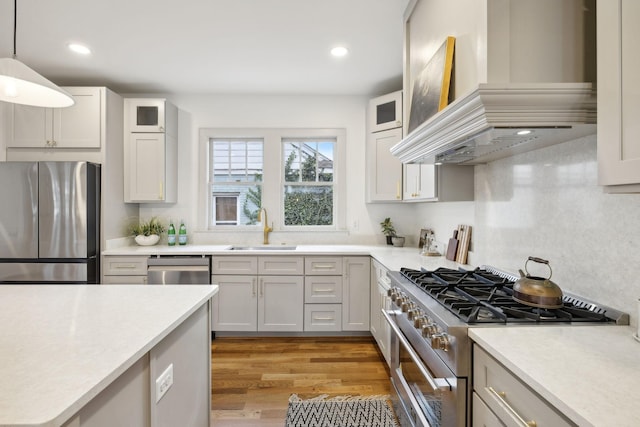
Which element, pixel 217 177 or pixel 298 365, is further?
pixel 217 177

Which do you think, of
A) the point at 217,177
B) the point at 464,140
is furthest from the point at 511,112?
the point at 217,177

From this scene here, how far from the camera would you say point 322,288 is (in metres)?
3.16

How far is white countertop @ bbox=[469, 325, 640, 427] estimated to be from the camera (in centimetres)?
67

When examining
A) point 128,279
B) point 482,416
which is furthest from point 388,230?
point 128,279

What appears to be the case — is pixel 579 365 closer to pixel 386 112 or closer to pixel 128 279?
pixel 386 112

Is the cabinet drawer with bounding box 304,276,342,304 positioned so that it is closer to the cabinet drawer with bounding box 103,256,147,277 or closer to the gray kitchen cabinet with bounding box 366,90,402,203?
the gray kitchen cabinet with bounding box 366,90,402,203

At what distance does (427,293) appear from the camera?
61.9 inches

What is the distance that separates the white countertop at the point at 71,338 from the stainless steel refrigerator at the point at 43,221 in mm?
1534

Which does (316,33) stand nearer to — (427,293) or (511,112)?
(511,112)

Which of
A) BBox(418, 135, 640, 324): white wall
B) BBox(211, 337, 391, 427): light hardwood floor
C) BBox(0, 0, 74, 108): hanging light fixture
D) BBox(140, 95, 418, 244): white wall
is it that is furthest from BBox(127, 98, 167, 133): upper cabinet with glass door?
BBox(418, 135, 640, 324): white wall

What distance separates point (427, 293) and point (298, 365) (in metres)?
1.57

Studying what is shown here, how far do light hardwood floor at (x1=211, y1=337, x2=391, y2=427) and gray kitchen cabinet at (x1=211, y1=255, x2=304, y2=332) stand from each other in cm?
19

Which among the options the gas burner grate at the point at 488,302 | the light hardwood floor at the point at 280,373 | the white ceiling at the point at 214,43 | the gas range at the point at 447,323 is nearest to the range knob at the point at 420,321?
the gas range at the point at 447,323

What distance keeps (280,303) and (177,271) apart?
1056 mm
